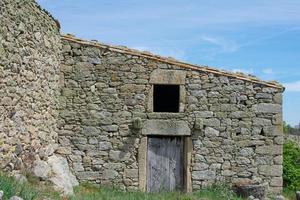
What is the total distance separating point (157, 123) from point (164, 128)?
0.63 feet

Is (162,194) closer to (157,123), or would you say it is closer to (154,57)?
(157,123)

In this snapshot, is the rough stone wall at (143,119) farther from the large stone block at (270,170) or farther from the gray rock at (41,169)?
the gray rock at (41,169)

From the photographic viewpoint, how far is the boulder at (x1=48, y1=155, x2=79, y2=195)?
9.67m

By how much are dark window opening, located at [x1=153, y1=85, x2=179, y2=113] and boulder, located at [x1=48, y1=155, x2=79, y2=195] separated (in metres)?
3.06

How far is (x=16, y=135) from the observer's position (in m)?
8.82

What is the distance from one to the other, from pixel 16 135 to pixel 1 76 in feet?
4.05

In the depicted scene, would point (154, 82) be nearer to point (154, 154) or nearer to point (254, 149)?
point (154, 154)

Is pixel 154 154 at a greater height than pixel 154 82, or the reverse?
pixel 154 82

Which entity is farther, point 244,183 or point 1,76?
point 244,183

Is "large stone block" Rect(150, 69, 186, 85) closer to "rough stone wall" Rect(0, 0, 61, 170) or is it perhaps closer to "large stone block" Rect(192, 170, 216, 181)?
"large stone block" Rect(192, 170, 216, 181)

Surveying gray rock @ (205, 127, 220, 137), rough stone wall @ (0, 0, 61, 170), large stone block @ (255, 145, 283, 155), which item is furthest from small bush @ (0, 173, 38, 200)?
large stone block @ (255, 145, 283, 155)

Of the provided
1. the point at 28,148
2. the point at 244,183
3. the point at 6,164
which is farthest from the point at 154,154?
the point at 6,164

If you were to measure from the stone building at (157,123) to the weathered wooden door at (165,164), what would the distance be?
2 centimetres

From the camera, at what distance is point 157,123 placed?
1171 centimetres
